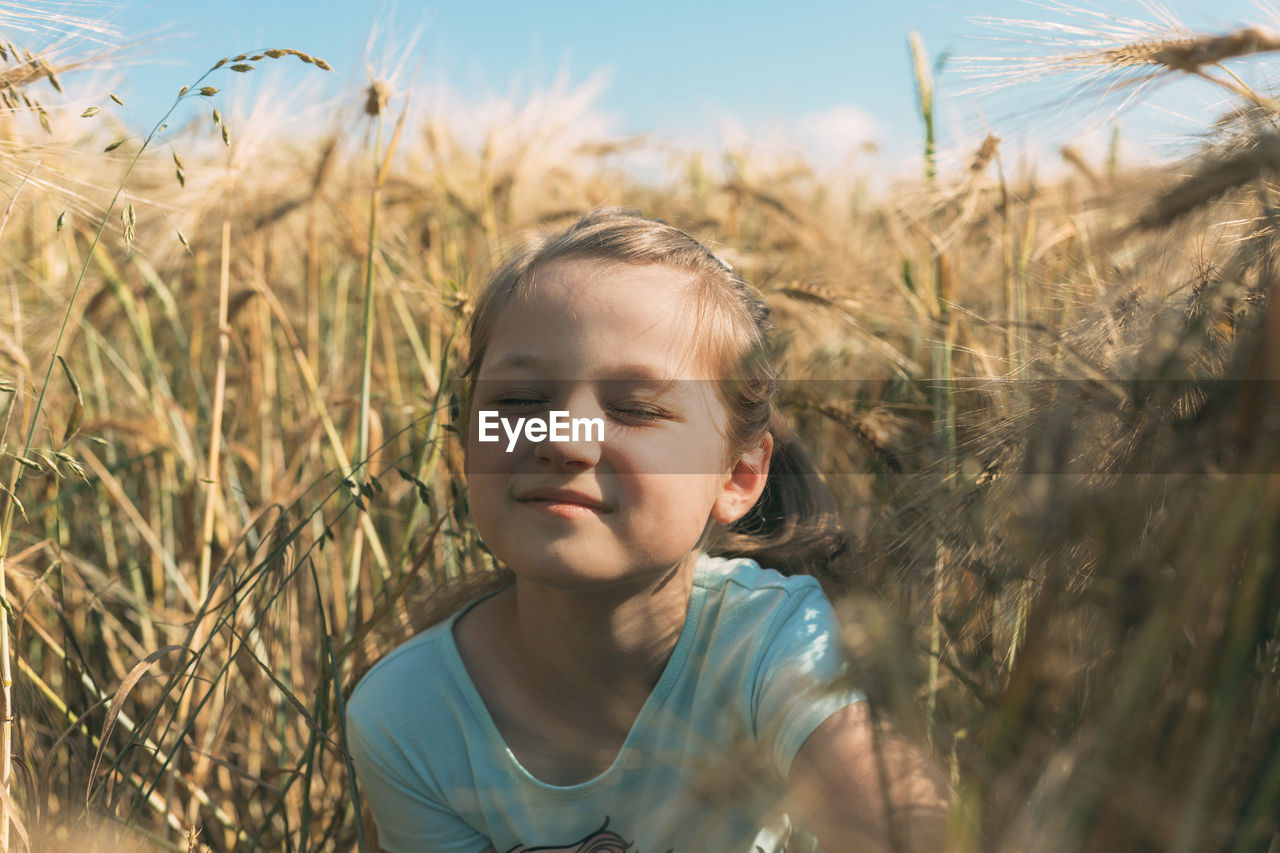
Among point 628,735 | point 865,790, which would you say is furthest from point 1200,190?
point 628,735

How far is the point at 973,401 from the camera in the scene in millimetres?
1309

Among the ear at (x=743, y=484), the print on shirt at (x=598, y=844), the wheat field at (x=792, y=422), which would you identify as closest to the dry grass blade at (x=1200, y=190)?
the wheat field at (x=792, y=422)

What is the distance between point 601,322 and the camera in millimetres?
1005

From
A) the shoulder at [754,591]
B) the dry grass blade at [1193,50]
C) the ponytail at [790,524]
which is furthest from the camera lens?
the ponytail at [790,524]

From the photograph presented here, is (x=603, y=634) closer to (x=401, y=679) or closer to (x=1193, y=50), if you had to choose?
(x=401, y=679)

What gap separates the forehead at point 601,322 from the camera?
99cm

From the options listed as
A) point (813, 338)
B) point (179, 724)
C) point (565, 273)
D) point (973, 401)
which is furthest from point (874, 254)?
point (179, 724)

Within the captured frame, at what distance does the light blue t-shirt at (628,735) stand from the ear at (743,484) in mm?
81

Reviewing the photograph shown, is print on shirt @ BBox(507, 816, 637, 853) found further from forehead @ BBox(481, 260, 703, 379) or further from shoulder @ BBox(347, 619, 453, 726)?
forehead @ BBox(481, 260, 703, 379)

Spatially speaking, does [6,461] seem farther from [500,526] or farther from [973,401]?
[973,401]

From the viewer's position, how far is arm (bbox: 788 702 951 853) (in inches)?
18.6

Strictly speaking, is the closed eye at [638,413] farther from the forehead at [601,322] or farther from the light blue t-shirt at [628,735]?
the light blue t-shirt at [628,735]

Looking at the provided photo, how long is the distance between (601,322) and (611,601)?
1.06 feet

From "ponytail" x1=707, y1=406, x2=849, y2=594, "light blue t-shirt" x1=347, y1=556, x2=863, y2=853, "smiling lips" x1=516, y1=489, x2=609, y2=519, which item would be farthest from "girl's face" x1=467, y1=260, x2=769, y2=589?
"ponytail" x1=707, y1=406, x2=849, y2=594
